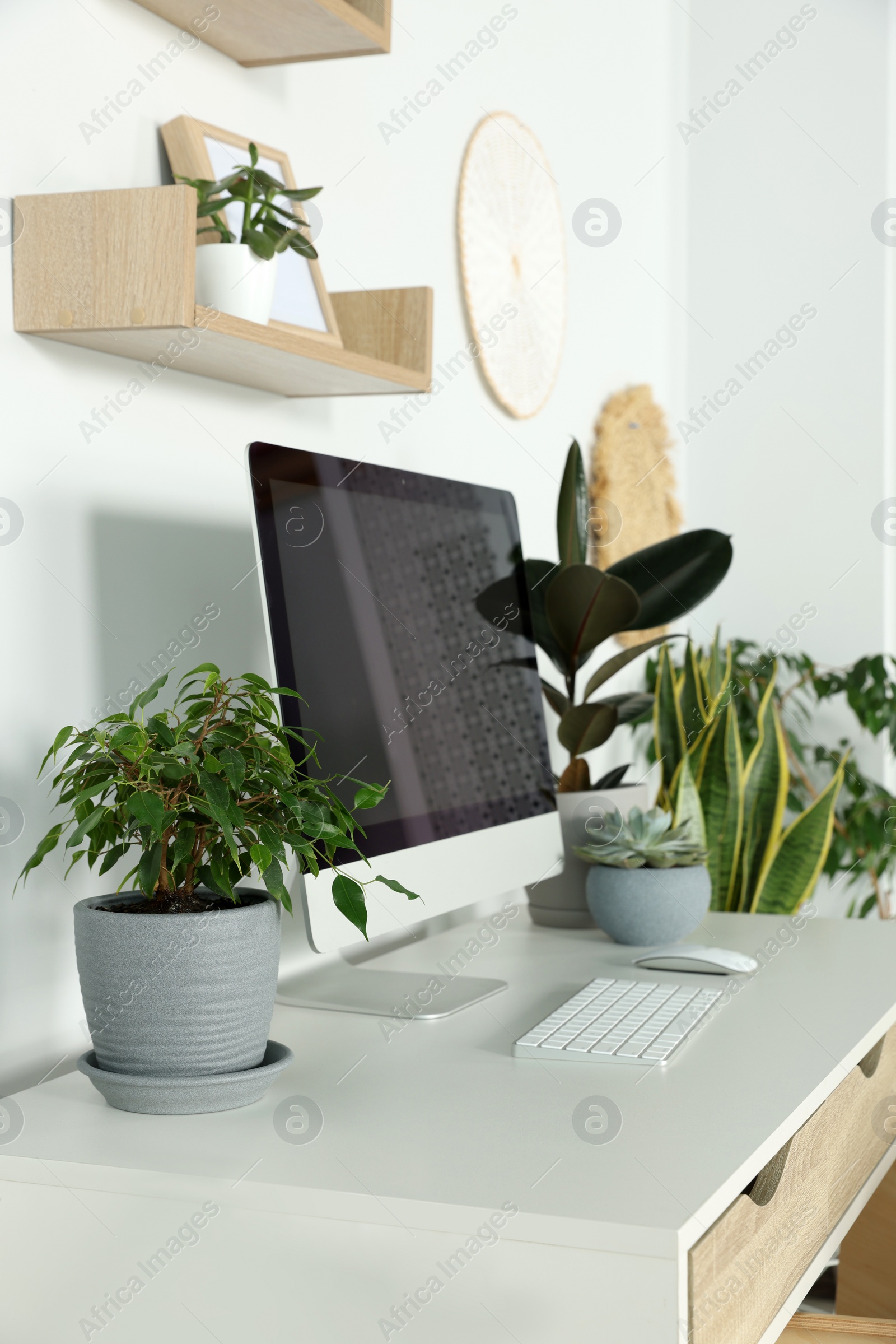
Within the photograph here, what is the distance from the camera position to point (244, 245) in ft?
3.73

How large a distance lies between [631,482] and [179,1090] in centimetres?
186

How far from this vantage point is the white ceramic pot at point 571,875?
5.30ft

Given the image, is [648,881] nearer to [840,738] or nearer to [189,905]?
[189,905]

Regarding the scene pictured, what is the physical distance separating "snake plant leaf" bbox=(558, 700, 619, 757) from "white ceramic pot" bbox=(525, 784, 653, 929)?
0.07m

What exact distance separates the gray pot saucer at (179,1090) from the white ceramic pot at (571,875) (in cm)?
78

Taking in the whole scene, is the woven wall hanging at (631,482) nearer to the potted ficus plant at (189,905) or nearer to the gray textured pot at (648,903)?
the gray textured pot at (648,903)

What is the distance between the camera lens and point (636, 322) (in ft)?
8.52

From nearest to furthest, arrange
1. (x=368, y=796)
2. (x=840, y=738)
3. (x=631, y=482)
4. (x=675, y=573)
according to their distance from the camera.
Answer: (x=368, y=796), (x=675, y=573), (x=631, y=482), (x=840, y=738)

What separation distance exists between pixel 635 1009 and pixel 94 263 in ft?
2.62

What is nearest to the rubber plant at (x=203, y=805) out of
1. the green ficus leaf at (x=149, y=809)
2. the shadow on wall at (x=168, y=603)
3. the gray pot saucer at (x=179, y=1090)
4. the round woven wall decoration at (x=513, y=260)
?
the green ficus leaf at (x=149, y=809)

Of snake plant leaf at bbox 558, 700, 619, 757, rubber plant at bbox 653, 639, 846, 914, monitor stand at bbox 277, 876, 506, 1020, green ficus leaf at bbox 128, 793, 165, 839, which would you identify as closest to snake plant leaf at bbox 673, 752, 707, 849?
rubber plant at bbox 653, 639, 846, 914

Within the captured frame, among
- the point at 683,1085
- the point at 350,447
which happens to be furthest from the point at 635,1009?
the point at 350,447

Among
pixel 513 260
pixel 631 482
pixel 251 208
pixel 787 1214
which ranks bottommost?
pixel 787 1214

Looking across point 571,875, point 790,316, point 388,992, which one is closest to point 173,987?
point 388,992
